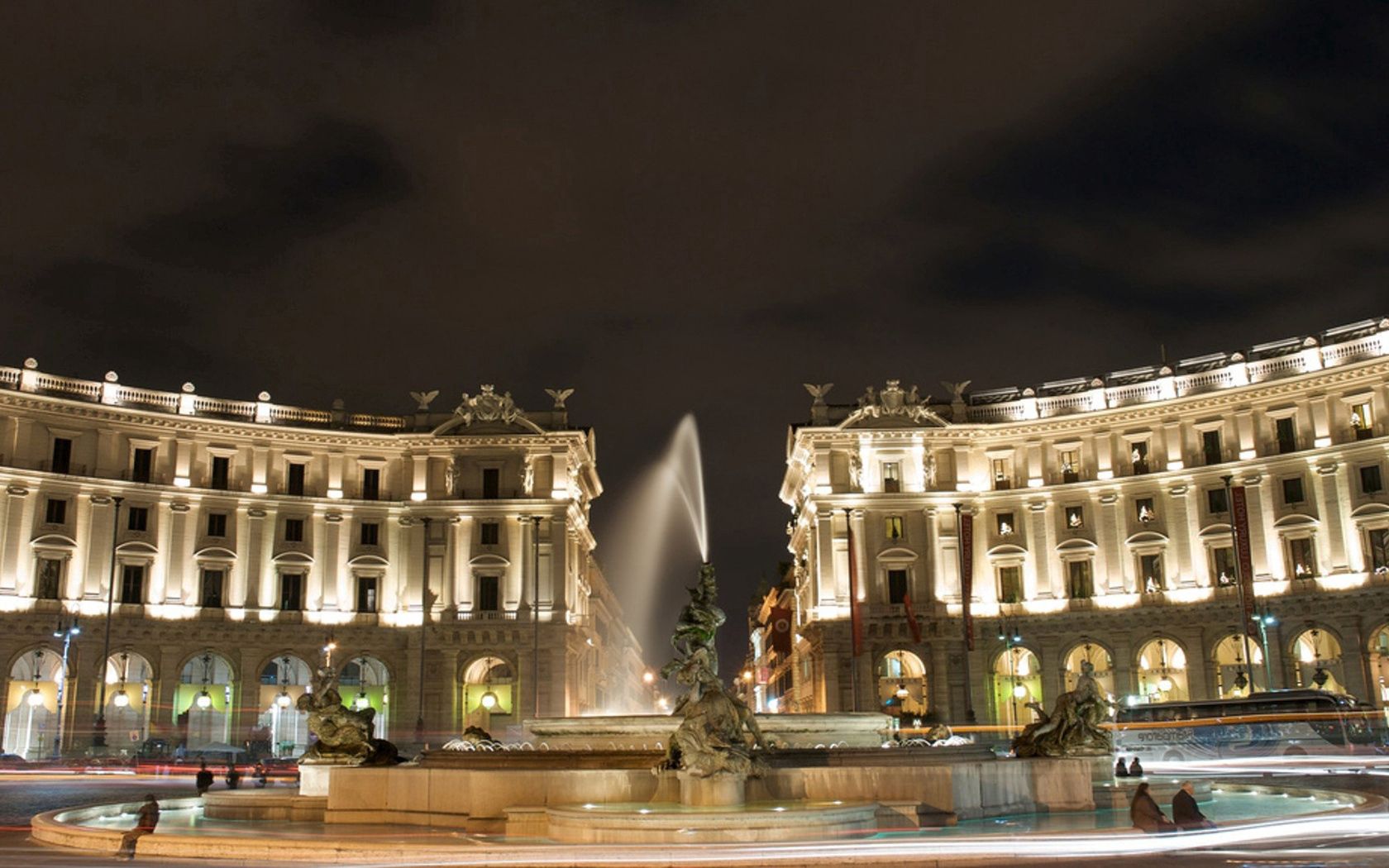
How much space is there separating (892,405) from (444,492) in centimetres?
2477

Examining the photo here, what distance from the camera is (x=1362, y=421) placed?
199ft

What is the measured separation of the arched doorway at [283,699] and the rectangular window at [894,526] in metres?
30.9

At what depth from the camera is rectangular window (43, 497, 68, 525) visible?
6244 centimetres

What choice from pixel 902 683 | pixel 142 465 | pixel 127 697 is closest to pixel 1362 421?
pixel 902 683

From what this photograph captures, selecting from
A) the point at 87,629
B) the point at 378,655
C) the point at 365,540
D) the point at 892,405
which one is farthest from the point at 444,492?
the point at 892,405

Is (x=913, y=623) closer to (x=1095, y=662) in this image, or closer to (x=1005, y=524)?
(x=1005, y=524)

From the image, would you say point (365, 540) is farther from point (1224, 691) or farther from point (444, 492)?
point (1224, 691)

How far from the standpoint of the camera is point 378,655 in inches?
2687

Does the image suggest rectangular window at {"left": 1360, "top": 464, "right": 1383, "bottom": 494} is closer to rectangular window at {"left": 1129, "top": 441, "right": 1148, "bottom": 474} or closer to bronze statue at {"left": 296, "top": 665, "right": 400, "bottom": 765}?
rectangular window at {"left": 1129, "top": 441, "right": 1148, "bottom": 474}

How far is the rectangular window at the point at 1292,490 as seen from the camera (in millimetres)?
62031

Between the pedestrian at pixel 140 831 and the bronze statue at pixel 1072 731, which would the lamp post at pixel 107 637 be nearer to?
the pedestrian at pixel 140 831

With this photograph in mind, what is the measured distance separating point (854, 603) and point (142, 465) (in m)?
36.4

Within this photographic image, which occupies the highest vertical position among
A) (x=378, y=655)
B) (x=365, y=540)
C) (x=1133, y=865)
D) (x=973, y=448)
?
(x=973, y=448)

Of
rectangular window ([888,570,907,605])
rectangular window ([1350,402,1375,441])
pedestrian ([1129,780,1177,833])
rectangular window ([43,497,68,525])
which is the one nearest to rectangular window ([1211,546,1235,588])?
rectangular window ([1350,402,1375,441])
